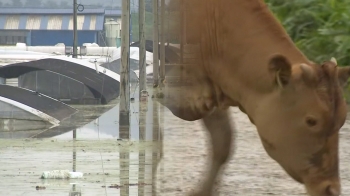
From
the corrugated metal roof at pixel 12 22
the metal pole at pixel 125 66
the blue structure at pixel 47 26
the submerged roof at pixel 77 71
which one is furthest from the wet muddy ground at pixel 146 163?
the corrugated metal roof at pixel 12 22

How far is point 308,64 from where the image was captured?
1.88 m

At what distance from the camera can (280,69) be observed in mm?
1854

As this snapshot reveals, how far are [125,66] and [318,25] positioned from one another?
28.9ft

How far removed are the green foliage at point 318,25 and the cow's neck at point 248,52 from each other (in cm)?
86

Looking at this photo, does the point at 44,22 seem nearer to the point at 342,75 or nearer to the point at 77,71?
the point at 77,71

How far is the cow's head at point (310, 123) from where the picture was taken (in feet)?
5.90

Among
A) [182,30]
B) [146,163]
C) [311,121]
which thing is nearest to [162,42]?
[182,30]

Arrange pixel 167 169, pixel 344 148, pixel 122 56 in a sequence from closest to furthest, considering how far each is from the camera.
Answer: pixel 167 169 → pixel 344 148 → pixel 122 56

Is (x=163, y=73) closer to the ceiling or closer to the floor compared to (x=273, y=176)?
closer to the ceiling

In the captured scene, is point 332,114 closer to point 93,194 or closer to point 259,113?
point 259,113

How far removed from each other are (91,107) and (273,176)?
42.1 ft

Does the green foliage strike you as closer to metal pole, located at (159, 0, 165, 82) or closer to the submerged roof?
metal pole, located at (159, 0, 165, 82)

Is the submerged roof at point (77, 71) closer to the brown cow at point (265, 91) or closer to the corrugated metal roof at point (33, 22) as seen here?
the corrugated metal roof at point (33, 22)

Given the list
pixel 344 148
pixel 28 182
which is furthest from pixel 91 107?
pixel 344 148
